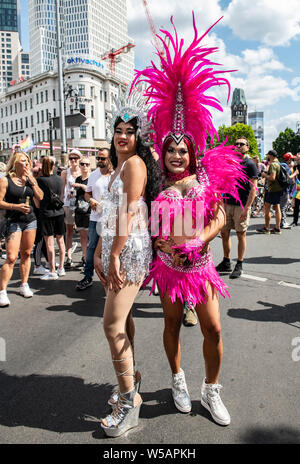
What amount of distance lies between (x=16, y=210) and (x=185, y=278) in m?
3.08

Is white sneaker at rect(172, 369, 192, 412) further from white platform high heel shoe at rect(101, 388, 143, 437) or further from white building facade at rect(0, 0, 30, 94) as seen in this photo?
white building facade at rect(0, 0, 30, 94)

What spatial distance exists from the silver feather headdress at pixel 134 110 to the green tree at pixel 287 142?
60933 mm

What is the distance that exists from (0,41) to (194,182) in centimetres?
19445

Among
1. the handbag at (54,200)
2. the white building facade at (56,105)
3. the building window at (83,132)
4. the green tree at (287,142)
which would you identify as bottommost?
the handbag at (54,200)

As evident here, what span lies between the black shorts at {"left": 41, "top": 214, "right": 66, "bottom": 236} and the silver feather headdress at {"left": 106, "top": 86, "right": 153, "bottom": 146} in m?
3.69

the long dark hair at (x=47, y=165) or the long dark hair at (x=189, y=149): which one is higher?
the long dark hair at (x=47, y=165)

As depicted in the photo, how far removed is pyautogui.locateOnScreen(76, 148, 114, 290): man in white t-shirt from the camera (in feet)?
16.5

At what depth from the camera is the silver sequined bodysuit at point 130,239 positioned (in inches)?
83.7

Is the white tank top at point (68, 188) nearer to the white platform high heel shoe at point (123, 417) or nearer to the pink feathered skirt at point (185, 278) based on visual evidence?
the pink feathered skirt at point (185, 278)

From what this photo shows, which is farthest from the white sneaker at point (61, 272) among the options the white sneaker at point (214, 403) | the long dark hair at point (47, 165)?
the white sneaker at point (214, 403)

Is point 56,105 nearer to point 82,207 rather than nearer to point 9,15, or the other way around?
point 82,207

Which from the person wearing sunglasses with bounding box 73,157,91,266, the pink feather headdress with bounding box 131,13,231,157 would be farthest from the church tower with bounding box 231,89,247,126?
the pink feather headdress with bounding box 131,13,231,157

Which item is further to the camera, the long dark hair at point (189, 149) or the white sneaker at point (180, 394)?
the white sneaker at point (180, 394)
